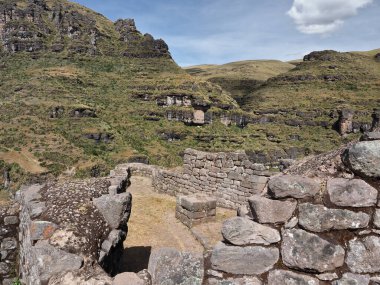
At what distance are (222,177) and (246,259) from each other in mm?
8296

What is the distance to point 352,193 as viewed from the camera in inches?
120

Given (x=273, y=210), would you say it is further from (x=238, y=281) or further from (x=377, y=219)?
(x=377, y=219)

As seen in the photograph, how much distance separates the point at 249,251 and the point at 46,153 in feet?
260

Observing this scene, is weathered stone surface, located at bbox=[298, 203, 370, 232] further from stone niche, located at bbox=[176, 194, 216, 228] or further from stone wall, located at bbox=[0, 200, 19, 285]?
stone niche, located at bbox=[176, 194, 216, 228]

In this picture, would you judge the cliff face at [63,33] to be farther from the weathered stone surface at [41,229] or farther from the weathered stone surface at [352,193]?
the weathered stone surface at [352,193]

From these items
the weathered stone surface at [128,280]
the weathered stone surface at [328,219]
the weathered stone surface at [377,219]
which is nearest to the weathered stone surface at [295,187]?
the weathered stone surface at [328,219]

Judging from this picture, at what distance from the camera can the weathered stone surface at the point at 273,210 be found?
318 centimetres

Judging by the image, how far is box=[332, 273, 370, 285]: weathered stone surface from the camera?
3.00 meters

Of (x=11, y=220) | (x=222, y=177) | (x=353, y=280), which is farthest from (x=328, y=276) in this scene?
(x=222, y=177)

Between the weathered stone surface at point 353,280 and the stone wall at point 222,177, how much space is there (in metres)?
7.10

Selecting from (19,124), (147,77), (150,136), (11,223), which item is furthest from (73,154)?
(11,223)

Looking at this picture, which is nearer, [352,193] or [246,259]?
[352,193]

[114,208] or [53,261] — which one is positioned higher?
[114,208]

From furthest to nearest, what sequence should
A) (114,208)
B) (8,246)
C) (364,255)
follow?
(8,246) < (114,208) < (364,255)
